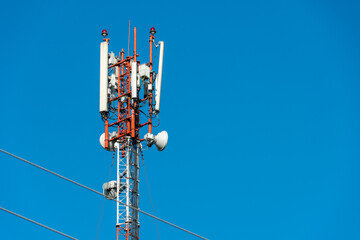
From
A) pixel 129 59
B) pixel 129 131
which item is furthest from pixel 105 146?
pixel 129 59

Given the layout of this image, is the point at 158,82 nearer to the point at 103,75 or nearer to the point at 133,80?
the point at 133,80

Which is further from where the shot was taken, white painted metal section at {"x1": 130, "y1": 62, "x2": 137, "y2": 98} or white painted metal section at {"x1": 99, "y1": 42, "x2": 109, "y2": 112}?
white painted metal section at {"x1": 99, "y1": 42, "x2": 109, "y2": 112}

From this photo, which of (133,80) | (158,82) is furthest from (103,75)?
(158,82)

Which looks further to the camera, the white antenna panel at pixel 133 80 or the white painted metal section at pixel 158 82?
the white painted metal section at pixel 158 82

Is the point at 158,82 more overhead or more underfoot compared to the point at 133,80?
more overhead

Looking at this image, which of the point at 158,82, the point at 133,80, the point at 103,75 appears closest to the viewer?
the point at 133,80

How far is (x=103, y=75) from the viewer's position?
60594 millimetres

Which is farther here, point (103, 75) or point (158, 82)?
point (158, 82)

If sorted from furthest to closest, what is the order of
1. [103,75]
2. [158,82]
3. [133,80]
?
1. [158,82]
2. [103,75]
3. [133,80]

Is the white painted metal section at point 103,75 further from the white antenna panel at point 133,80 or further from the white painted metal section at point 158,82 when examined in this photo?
the white painted metal section at point 158,82

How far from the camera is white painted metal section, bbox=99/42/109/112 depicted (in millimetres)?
60250

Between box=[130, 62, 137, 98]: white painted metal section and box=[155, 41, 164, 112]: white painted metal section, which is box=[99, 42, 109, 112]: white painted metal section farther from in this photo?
box=[155, 41, 164, 112]: white painted metal section

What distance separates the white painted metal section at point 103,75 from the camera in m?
60.2

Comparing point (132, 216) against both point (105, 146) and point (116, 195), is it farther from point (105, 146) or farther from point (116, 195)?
point (105, 146)
